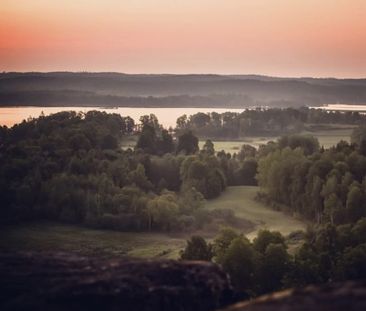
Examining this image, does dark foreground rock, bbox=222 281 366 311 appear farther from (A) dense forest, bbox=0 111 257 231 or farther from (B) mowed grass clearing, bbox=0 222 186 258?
(A) dense forest, bbox=0 111 257 231

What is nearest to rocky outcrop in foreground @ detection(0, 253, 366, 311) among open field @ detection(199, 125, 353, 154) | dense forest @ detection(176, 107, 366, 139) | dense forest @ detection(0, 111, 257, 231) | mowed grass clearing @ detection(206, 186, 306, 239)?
mowed grass clearing @ detection(206, 186, 306, 239)

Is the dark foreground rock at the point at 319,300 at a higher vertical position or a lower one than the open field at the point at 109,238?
higher

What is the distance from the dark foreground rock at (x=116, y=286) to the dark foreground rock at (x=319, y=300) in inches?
227

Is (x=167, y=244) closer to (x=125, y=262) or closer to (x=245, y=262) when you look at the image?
(x=245, y=262)

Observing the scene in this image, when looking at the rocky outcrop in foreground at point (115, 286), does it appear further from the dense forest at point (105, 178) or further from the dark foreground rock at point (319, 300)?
the dense forest at point (105, 178)

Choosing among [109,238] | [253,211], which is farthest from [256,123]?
[109,238]

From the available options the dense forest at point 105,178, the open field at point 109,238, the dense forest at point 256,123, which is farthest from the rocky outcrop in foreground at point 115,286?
the dense forest at point 256,123

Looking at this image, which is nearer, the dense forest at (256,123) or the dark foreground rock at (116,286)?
the dark foreground rock at (116,286)

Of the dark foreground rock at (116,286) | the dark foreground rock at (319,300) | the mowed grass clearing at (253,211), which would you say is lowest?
the mowed grass clearing at (253,211)

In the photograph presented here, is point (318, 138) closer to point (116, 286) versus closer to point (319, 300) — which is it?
point (116, 286)

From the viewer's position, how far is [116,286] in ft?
63.8

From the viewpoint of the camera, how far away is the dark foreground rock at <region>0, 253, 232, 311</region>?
1923 centimetres

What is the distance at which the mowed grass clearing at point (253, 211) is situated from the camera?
236 ft

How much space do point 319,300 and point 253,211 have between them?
220ft
